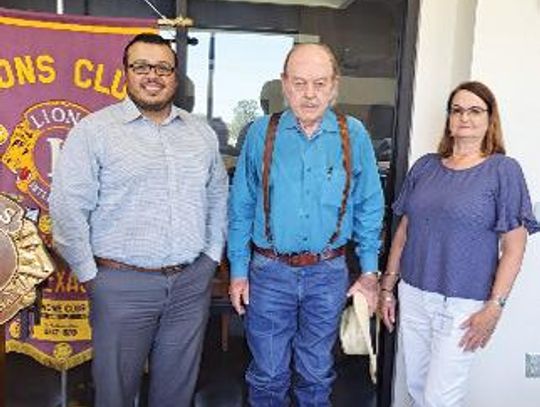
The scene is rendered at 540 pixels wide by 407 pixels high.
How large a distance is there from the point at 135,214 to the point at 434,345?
1.09 metres

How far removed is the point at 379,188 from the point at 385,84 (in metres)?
0.66

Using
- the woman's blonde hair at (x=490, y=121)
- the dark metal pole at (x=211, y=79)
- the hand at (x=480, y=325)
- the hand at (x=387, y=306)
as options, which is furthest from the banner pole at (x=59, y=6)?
the hand at (x=480, y=325)

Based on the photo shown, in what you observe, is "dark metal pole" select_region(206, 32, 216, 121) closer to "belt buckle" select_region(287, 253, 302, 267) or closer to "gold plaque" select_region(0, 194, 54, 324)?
"belt buckle" select_region(287, 253, 302, 267)

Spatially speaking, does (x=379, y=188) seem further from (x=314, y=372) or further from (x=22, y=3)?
(x=22, y=3)

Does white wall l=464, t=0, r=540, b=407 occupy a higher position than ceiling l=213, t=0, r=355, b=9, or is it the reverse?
ceiling l=213, t=0, r=355, b=9

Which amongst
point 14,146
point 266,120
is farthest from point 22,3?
point 266,120

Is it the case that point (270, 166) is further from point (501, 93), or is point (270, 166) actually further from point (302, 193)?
point (501, 93)

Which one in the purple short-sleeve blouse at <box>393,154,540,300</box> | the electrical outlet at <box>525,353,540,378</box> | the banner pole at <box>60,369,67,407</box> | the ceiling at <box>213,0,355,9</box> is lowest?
the banner pole at <box>60,369,67,407</box>

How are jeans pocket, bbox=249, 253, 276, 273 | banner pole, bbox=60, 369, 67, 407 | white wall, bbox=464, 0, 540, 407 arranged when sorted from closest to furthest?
jeans pocket, bbox=249, 253, 276, 273
white wall, bbox=464, 0, 540, 407
banner pole, bbox=60, 369, 67, 407

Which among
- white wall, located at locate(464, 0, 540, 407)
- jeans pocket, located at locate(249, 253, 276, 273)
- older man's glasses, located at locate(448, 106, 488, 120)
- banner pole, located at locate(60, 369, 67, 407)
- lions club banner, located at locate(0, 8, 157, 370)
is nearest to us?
older man's glasses, located at locate(448, 106, 488, 120)

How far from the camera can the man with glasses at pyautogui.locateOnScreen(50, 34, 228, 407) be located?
1.90m

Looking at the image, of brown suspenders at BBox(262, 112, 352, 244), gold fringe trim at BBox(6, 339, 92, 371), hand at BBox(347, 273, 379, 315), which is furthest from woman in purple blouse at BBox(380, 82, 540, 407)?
gold fringe trim at BBox(6, 339, 92, 371)

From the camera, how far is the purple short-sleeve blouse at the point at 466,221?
6.44 feet

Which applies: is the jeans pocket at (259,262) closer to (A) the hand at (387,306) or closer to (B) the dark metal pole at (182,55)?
(A) the hand at (387,306)
